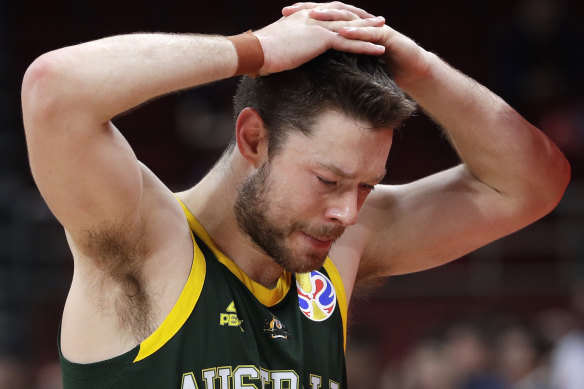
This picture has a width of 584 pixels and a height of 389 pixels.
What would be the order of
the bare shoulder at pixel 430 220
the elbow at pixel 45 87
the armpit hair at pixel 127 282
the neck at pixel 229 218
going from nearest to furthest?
the elbow at pixel 45 87
the armpit hair at pixel 127 282
the neck at pixel 229 218
the bare shoulder at pixel 430 220

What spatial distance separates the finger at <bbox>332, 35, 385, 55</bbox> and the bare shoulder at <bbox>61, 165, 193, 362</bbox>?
80cm

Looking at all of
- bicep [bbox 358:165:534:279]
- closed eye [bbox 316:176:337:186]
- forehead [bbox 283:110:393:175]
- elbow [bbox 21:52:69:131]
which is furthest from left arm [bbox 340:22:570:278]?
elbow [bbox 21:52:69:131]

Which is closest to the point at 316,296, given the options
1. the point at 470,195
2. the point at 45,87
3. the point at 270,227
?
the point at 270,227

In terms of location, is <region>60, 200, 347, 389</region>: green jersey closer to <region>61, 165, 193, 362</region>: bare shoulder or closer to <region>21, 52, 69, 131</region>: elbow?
<region>61, 165, 193, 362</region>: bare shoulder

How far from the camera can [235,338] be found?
9.99ft

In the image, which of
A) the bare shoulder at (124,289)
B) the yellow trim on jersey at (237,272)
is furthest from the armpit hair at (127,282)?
the yellow trim on jersey at (237,272)

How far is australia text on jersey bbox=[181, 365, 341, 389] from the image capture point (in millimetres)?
2945

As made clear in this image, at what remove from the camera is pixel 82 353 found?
2891mm

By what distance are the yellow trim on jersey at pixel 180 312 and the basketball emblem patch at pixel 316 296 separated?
536 millimetres

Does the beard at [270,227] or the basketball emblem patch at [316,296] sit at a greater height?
the beard at [270,227]

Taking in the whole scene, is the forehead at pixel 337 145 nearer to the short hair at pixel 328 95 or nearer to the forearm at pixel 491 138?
the short hair at pixel 328 95

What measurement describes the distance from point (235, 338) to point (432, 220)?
1.17m

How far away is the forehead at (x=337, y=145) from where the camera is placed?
3.01 m

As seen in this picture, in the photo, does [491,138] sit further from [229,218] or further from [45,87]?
[45,87]
